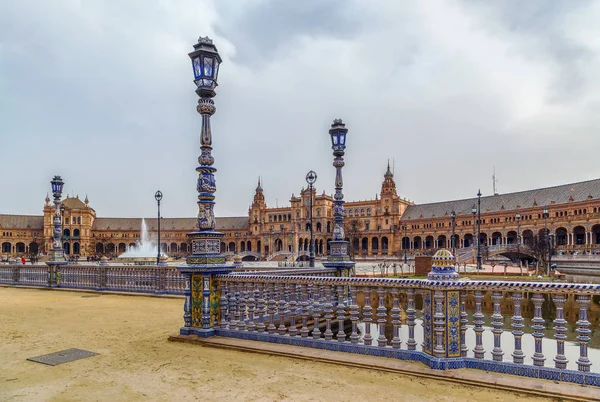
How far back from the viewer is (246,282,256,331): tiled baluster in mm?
7320

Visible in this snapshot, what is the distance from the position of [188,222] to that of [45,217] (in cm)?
3644

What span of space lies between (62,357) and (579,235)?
266 feet

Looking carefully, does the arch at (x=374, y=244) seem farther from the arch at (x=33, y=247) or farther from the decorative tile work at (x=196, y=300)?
the decorative tile work at (x=196, y=300)

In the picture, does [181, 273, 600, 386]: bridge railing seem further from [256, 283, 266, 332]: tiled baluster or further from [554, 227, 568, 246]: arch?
[554, 227, 568, 246]: arch

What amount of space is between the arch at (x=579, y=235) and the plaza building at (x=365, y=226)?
0.15 m

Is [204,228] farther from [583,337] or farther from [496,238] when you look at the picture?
[496,238]

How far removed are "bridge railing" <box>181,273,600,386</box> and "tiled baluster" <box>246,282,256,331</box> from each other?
2 cm

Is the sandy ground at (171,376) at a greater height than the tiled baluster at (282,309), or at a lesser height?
lesser

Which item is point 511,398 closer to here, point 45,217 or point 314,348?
point 314,348

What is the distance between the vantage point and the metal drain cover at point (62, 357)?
6.22m

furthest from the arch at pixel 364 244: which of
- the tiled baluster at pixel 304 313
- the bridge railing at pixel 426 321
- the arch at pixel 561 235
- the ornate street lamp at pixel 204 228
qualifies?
the ornate street lamp at pixel 204 228

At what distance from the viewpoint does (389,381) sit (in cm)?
516

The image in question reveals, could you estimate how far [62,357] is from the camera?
6.45 metres

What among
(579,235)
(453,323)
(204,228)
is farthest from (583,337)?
(579,235)
